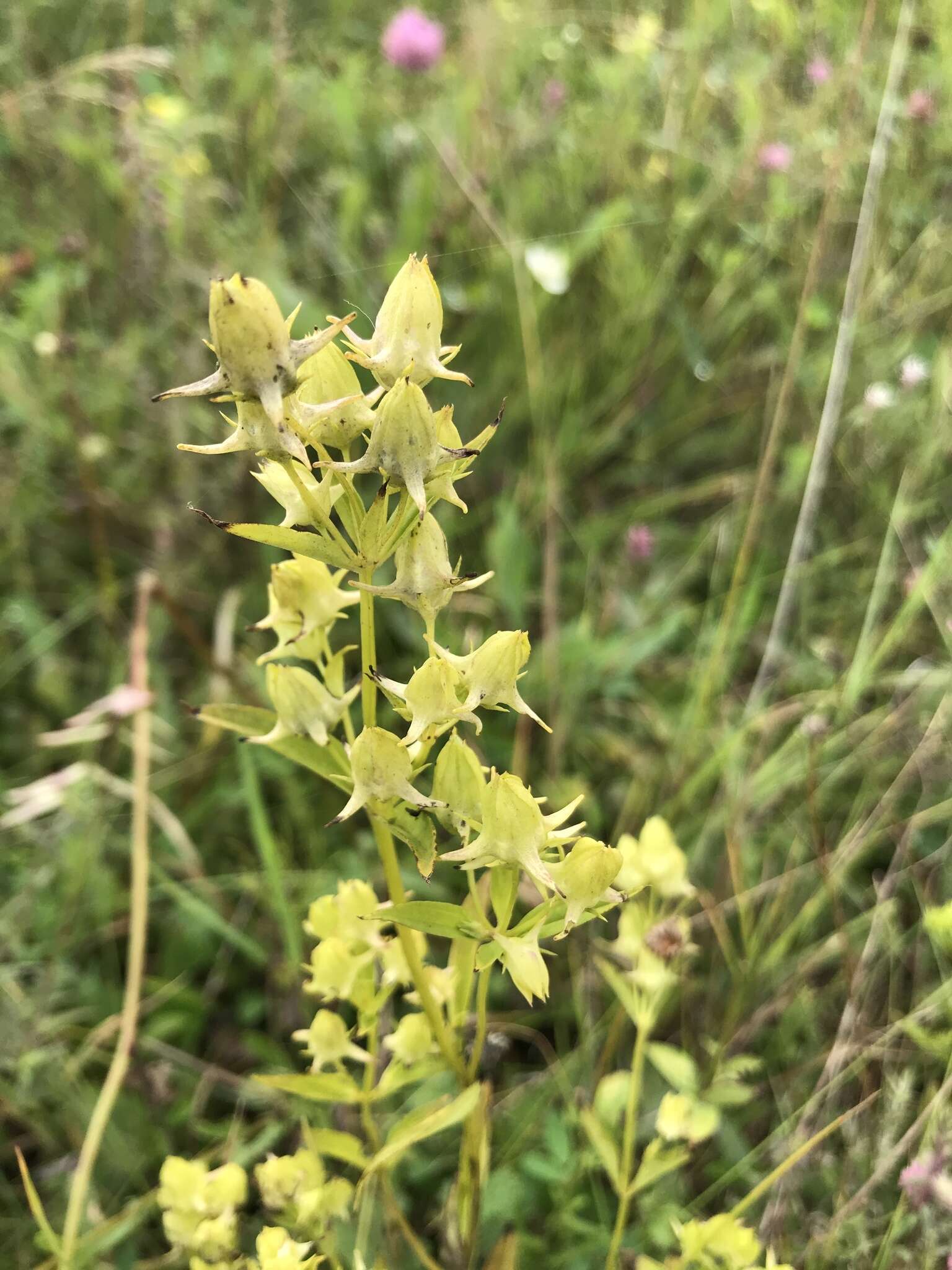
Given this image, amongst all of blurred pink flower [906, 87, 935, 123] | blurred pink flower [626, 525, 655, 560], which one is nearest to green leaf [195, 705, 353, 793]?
blurred pink flower [626, 525, 655, 560]

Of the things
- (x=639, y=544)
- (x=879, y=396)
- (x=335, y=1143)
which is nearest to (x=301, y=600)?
(x=335, y=1143)

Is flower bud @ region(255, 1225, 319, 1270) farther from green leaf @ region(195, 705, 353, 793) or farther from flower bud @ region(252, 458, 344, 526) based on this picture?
flower bud @ region(252, 458, 344, 526)

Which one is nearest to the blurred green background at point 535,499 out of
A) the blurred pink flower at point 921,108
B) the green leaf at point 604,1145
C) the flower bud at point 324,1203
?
the blurred pink flower at point 921,108

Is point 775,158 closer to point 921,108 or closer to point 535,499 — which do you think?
point 921,108

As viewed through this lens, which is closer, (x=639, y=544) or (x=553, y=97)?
(x=639, y=544)

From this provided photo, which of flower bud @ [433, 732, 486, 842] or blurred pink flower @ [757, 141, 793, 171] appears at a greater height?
blurred pink flower @ [757, 141, 793, 171]
